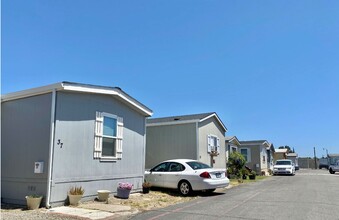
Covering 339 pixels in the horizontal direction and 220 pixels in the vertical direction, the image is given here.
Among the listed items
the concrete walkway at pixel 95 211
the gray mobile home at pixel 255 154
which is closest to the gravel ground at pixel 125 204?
the concrete walkway at pixel 95 211

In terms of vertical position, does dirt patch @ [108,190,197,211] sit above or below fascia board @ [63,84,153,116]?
below

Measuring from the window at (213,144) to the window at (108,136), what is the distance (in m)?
9.40

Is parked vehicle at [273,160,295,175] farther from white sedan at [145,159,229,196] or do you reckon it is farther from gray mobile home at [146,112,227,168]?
white sedan at [145,159,229,196]

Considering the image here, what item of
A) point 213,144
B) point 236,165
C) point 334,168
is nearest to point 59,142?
point 213,144

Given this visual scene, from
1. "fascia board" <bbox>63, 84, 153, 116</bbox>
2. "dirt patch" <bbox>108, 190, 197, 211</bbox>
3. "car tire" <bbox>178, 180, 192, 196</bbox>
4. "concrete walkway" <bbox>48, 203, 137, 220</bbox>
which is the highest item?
"fascia board" <bbox>63, 84, 153, 116</bbox>

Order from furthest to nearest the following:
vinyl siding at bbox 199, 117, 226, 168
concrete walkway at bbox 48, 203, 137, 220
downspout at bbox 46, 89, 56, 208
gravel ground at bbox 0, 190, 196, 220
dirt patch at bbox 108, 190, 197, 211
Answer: vinyl siding at bbox 199, 117, 226, 168 → dirt patch at bbox 108, 190, 197, 211 → downspout at bbox 46, 89, 56, 208 → concrete walkway at bbox 48, 203, 137, 220 → gravel ground at bbox 0, 190, 196, 220

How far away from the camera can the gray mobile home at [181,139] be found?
19281 mm

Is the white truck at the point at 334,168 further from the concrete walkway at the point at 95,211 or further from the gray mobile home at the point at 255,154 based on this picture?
the concrete walkway at the point at 95,211

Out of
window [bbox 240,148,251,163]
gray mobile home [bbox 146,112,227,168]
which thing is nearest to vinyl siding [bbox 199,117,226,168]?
gray mobile home [bbox 146,112,227,168]

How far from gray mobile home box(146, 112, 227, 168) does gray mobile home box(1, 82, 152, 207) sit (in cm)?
733

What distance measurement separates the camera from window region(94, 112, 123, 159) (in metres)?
11.5

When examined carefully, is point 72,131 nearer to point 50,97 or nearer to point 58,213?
point 50,97

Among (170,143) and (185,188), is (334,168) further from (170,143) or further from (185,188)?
(185,188)

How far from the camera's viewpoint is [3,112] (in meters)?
11.4
